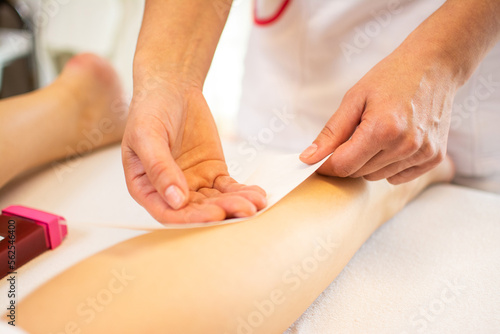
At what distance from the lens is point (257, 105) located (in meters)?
1.16

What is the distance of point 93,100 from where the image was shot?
1.03 m

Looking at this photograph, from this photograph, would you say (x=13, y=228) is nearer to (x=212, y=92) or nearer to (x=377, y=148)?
(x=377, y=148)

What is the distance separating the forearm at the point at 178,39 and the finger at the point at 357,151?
347mm

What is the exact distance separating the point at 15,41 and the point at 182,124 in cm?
108

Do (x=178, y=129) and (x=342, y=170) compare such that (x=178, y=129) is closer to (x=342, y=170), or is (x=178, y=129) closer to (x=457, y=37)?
(x=342, y=170)

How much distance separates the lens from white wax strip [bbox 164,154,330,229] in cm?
57

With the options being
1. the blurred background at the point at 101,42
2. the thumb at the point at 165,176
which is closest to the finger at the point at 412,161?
the thumb at the point at 165,176

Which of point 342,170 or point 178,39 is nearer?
point 342,170

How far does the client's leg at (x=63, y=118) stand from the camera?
85 centimetres

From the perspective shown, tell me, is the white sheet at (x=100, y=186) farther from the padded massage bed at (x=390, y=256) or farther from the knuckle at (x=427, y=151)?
the knuckle at (x=427, y=151)

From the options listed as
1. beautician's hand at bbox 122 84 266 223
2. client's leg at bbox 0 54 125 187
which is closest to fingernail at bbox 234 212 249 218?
beautician's hand at bbox 122 84 266 223

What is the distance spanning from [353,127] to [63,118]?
65cm

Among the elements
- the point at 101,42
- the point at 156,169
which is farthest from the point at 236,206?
the point at 101,42

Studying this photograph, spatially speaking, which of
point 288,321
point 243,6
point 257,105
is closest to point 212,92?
point 243,6
